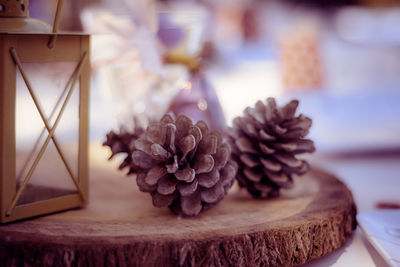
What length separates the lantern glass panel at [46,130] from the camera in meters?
0.46

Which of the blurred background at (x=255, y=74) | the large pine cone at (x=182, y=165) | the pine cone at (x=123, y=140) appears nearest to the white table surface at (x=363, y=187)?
the blurred background at (x=255, y=74)

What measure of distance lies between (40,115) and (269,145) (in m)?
0.24

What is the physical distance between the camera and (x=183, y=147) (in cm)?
47

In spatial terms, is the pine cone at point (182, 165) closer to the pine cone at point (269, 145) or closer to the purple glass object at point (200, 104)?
the pine cone at point (269, 145)

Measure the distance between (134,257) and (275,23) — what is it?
335 cm

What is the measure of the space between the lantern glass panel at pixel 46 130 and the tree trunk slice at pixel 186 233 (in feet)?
0.10

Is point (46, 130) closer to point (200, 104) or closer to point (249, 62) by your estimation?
point (200, 104)

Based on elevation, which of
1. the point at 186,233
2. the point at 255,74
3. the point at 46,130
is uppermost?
the point at 255,74

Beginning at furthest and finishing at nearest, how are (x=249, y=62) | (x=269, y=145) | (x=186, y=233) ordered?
(x=249, y=62)
(x=269, y=145)
(x=186, y=233)

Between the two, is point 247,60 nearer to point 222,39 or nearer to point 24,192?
point 222,39

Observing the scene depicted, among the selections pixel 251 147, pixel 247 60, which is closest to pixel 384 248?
pixel 251 147

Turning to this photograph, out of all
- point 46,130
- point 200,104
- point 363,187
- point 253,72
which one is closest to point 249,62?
point 253,72

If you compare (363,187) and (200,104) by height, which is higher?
(200,104)

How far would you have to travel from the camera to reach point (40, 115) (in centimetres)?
47
